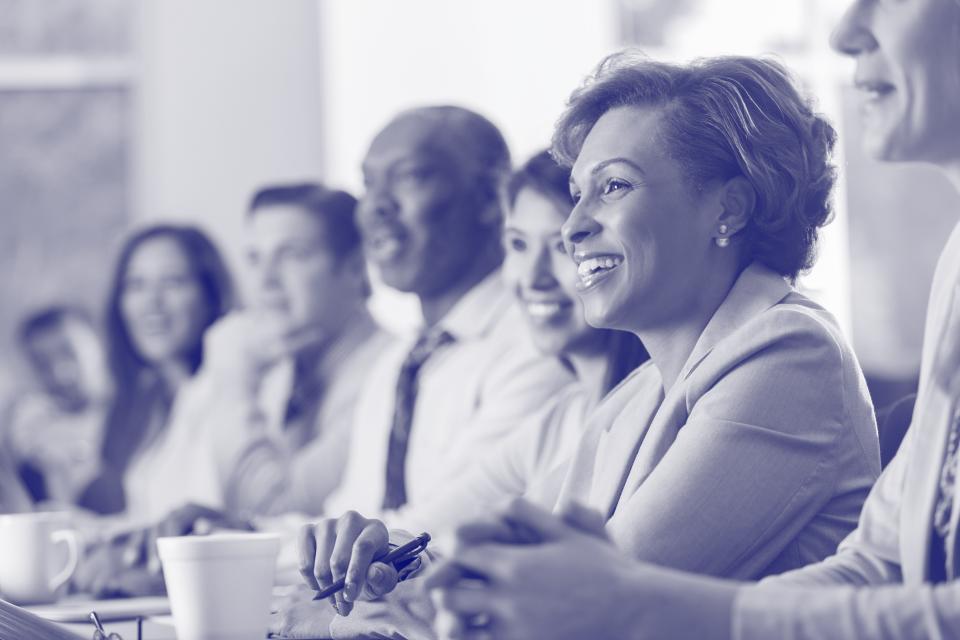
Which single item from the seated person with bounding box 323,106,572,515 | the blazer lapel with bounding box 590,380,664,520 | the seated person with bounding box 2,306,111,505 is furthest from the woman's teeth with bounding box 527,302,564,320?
the seated person with bounding box 2,306,111,505

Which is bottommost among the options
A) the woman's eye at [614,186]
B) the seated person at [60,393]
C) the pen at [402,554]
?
the seated person at [60,393]

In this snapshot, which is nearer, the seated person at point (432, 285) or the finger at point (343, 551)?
the finger at point (343, 551)

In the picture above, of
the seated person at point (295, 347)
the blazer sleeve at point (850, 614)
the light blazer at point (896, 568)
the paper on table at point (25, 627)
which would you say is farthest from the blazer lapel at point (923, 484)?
the seated person at point (295, 347)

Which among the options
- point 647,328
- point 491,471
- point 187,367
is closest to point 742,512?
point 647,328

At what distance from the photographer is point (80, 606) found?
1.85 meters

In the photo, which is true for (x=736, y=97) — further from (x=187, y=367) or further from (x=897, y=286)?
(x=897, y=286)

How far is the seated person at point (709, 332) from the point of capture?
1260 mm

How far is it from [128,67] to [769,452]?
164 inches

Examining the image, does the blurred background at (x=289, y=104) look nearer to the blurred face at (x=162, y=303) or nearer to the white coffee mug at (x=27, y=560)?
the blurred face at (x=162, y=303)

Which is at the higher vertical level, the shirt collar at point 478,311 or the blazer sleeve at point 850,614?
the blazer sleeve at point 850,614

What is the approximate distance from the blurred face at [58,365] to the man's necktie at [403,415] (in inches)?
82.8

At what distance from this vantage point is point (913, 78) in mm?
1066

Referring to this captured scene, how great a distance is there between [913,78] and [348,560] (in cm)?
68

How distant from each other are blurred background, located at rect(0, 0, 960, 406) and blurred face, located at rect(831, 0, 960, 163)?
346 centimetres
